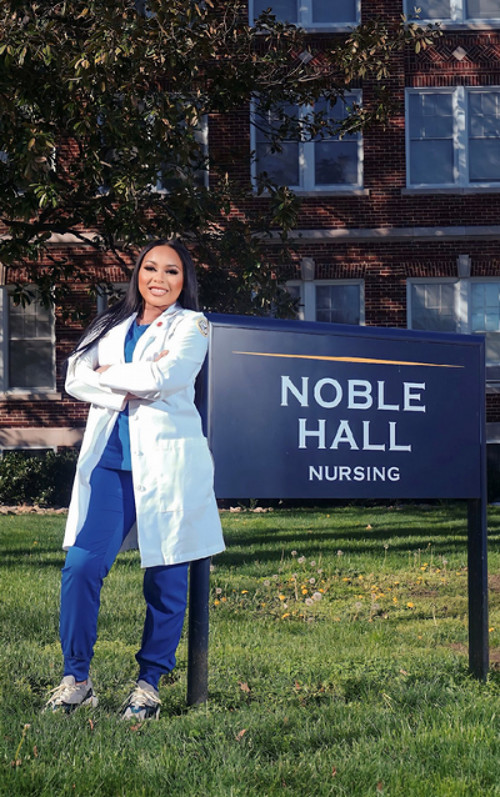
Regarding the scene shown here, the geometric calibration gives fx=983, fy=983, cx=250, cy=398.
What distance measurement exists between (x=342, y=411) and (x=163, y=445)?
93 cm

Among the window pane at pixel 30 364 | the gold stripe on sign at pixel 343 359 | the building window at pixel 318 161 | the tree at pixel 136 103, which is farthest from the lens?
the window pane at pixel 30 364

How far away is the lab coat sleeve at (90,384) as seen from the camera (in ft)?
13.8

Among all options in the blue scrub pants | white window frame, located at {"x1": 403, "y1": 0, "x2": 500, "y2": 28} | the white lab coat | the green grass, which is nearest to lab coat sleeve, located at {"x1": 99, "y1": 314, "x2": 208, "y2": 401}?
the white lab coat

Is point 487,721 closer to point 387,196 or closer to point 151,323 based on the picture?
point 151,323

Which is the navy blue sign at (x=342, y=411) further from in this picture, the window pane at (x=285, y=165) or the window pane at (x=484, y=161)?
the window pane at (x=484, y=161)

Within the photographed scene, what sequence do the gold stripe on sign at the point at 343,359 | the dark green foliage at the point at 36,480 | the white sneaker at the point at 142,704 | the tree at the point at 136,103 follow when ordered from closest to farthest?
the white sneaker at the point at 142,704
the gold stripe on sign at the point at 343,359
the tree at the point at 136,103
the dark green foliage at the point at 36,480

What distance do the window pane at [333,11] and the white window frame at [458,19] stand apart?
101 centimetres

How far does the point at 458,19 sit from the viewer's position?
18.6 m

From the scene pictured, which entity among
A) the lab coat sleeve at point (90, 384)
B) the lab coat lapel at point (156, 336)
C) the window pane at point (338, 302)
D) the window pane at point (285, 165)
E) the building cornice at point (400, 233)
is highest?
the window pane at point (285, 165)

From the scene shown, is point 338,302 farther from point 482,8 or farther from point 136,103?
point 136,103

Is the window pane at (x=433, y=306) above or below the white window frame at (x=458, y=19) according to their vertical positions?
below

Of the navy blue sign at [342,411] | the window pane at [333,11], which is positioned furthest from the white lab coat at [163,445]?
the window pane at [333,11]

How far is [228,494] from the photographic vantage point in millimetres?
4305

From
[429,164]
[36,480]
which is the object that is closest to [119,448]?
[36,480]
